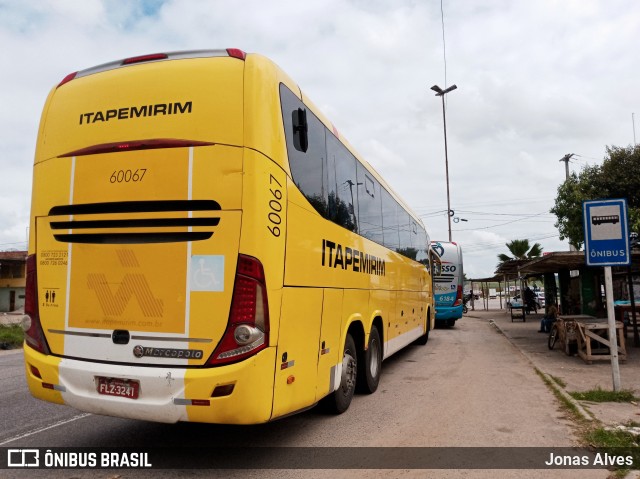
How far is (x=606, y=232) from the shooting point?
7207mm

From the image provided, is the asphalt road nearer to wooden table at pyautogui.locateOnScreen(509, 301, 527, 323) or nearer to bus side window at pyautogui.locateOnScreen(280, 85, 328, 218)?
bus side window at pyautogui.locateOnScreen(280, 85, 328, 218)

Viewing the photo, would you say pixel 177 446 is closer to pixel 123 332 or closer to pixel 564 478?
pixel 123 332

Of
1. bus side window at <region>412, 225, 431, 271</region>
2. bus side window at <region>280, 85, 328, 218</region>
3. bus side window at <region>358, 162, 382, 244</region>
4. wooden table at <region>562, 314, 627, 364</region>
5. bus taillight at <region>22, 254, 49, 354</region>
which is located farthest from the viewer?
bus side window at <region>412, 225, 431, 271</region>

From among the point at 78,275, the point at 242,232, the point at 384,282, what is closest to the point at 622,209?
the point at 384,282

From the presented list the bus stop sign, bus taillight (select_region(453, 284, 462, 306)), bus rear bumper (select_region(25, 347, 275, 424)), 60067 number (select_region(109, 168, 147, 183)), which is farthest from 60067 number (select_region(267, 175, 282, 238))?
bus taillight (select_region(453, 284, 462, 306))

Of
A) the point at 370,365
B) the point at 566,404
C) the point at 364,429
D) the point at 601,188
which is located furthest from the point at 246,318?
the point at 601,188

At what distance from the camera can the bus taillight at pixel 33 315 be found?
4.59m

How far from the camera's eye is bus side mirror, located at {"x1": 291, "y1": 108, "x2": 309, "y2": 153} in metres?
4.85

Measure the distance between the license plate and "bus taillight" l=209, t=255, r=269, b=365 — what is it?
71 cm

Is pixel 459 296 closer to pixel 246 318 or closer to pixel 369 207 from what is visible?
pixel 369 207

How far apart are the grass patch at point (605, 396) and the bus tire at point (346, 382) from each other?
3383 millimetres

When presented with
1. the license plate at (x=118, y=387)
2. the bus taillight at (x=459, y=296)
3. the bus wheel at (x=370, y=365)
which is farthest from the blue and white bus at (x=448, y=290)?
the license plate at (x=118, y=387)

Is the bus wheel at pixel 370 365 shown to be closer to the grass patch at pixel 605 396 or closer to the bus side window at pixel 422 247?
the grass patch at pixel 605 396

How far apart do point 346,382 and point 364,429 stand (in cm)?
77
